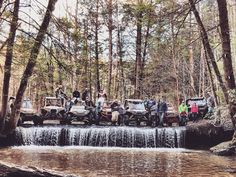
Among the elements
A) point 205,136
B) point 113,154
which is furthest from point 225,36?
point 205,136

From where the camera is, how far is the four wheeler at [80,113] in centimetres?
2236

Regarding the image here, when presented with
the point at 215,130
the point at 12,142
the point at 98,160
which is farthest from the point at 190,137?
the point at 12,142

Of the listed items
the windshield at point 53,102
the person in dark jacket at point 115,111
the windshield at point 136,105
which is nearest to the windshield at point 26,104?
the windshield at point 53,102

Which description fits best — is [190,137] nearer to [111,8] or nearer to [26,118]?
[26,118]

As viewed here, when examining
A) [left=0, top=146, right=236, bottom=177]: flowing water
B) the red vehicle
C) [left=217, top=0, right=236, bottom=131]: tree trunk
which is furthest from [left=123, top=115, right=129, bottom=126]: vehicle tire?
[left=217, top=0, right=236, bottom=131]: tree trunk

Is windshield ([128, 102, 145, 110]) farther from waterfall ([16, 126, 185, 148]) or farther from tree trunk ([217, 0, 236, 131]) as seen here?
tree trunk ([217, 0, 236, 131])

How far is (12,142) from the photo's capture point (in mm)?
18625

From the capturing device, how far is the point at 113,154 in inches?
615

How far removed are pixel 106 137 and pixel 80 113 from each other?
362 cm

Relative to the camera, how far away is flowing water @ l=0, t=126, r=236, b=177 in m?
11.5

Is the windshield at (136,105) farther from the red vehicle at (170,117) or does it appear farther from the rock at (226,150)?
the rock at (226,150)

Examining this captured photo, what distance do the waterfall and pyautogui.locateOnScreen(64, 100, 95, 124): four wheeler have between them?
9.61ft

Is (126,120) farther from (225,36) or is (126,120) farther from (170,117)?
(225,36)

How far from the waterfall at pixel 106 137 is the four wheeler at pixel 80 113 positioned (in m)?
2.93
